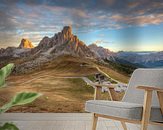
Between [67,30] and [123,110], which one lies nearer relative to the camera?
[123,110]

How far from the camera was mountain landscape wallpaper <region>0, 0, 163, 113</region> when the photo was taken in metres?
5.38

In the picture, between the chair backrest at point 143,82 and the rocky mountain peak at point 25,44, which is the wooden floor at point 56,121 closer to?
the chair backrest at point 143,82

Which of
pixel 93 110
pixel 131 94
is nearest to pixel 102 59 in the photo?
pixel 131 94

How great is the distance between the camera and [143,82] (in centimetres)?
331

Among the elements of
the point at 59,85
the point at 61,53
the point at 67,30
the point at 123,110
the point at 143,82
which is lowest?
the point at 59,85

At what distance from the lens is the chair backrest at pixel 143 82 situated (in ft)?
10.2

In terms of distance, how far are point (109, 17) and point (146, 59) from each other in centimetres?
97

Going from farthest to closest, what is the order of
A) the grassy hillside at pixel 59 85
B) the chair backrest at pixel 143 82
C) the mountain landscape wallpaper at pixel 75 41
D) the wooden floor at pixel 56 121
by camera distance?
1. the mountain landscape wallpaper at pixel 75 41
2. the grassy hillside at pixel 59 85
3. the wooden floor at pixel 56 121
4. the chair backrest at pixel 143 82

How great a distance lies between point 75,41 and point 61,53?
0.31 m

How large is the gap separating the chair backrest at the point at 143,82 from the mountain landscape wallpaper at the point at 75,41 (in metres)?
1.98

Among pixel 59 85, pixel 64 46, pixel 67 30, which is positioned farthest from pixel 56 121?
pixel 67 30

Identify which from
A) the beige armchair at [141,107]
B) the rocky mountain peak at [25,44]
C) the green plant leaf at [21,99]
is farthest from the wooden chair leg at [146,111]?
the rocky mountain peak at [25,44]

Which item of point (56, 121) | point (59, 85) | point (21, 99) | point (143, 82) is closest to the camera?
point (21, 99)

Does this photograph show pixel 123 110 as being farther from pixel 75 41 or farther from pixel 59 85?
pixel 75 41
